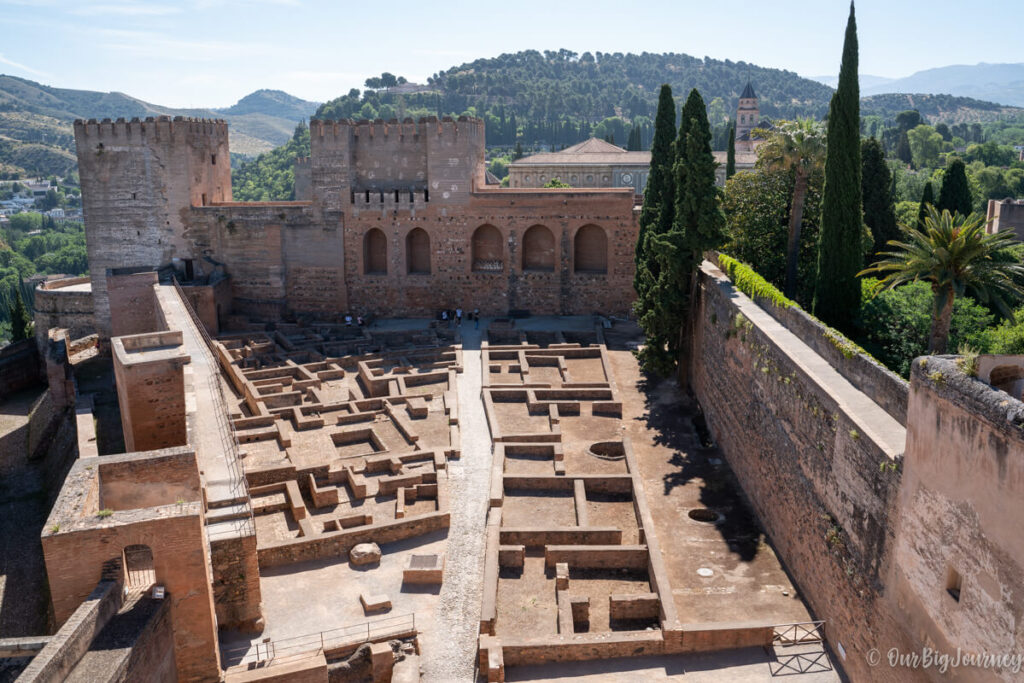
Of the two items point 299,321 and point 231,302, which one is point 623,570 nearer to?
point 299,321

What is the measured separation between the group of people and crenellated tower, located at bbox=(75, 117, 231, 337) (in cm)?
1026

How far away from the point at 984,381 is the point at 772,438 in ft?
25.1

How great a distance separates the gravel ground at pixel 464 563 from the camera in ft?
42.9

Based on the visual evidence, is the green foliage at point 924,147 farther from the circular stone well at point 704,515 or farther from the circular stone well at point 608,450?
the circular stone well at point 704,515

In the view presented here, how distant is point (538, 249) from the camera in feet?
111

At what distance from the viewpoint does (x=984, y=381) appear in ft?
30.7

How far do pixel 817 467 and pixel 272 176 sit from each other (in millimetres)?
120539

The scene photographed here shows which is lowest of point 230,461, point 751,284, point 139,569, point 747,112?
point 139,569

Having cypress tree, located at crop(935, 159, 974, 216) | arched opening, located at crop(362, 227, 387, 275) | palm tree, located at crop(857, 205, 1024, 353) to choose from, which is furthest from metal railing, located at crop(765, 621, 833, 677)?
arched opening, located at crop(362, 227, 387, 275)

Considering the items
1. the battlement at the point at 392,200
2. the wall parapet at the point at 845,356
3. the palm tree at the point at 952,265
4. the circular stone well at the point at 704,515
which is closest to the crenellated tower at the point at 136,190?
the battlement at the point at 392,200

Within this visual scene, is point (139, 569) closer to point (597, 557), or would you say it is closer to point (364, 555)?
point (364, 555)

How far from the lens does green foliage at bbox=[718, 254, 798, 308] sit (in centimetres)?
1952

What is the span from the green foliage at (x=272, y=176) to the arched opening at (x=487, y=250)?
79.6 m

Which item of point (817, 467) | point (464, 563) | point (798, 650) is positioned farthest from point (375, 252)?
point (798, 650)
